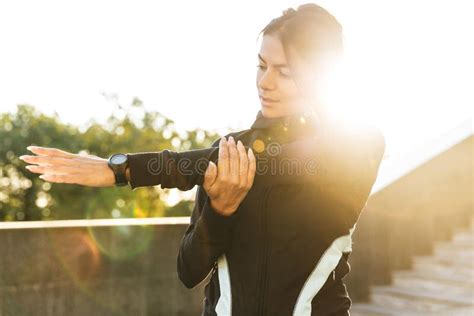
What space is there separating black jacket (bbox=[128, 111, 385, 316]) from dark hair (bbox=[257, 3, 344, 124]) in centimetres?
14

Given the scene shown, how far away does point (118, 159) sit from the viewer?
1532mm

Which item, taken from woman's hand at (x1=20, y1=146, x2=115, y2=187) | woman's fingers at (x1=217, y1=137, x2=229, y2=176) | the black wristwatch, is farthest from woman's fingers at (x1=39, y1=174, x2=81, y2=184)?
woman's fingers at (x1=217, y1=137, x2=229, y2=176)

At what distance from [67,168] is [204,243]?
484mm

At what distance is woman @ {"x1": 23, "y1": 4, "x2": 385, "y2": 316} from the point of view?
64.0 inches

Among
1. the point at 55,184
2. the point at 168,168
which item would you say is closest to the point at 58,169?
the point at 168,168

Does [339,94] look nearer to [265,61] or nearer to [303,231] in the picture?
[265,61]

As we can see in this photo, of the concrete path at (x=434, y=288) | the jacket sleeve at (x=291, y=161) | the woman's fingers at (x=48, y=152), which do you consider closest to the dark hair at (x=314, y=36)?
the jacket sleeve at (x=291, y=161)

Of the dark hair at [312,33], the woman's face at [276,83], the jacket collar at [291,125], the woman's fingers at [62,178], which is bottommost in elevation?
the woman's fingers at [62,178]

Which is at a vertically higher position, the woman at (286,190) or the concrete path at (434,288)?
the woman at (286,190)

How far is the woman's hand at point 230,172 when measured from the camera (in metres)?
1.60

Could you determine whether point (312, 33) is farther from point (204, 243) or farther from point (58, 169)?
point (58, 169)

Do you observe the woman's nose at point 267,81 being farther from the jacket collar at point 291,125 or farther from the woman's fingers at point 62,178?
the woman's fingers at point 62,178

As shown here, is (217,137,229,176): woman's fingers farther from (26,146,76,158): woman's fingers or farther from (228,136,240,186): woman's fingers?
(26,146,76,158): woman's fingers

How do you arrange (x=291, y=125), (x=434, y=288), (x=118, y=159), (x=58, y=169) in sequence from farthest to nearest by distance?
(x=434, y=288) < (x=291, y=125) < (x=118, y=159) < (x=58, y=169)
